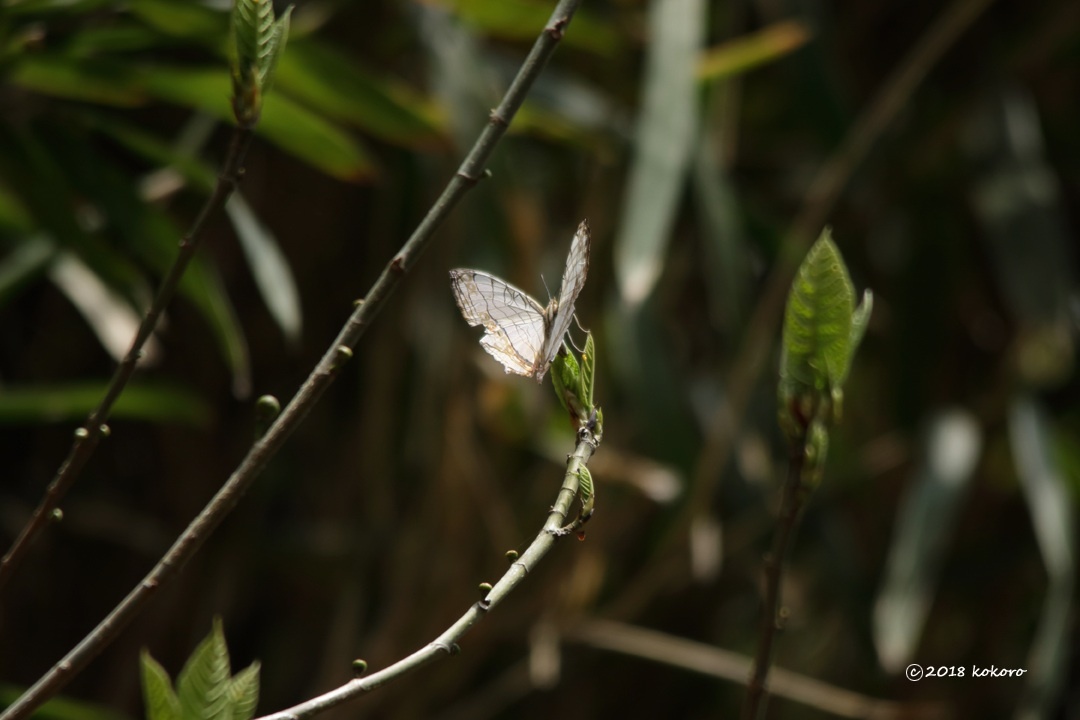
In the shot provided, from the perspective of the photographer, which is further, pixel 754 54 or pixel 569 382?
pixel 754 54

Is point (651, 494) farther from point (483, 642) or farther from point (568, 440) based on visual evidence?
point (483, 642)

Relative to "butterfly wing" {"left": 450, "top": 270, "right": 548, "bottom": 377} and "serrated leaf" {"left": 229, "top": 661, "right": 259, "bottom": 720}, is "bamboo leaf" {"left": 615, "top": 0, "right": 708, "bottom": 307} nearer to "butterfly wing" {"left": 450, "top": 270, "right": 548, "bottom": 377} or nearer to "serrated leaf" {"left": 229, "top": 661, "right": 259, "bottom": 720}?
"butterfly wing" {"left": 450, "top": 270, "right": 548, "bottom": 377}

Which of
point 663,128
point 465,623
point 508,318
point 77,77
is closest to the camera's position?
point 465,623

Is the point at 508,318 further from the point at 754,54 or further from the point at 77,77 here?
the point at 754,54

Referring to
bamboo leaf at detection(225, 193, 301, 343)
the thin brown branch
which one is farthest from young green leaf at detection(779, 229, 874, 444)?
the thin brown branch

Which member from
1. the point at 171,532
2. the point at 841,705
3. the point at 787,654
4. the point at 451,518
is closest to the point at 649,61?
the point at 451,518

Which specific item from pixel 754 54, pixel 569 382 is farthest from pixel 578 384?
pixel 754 54
